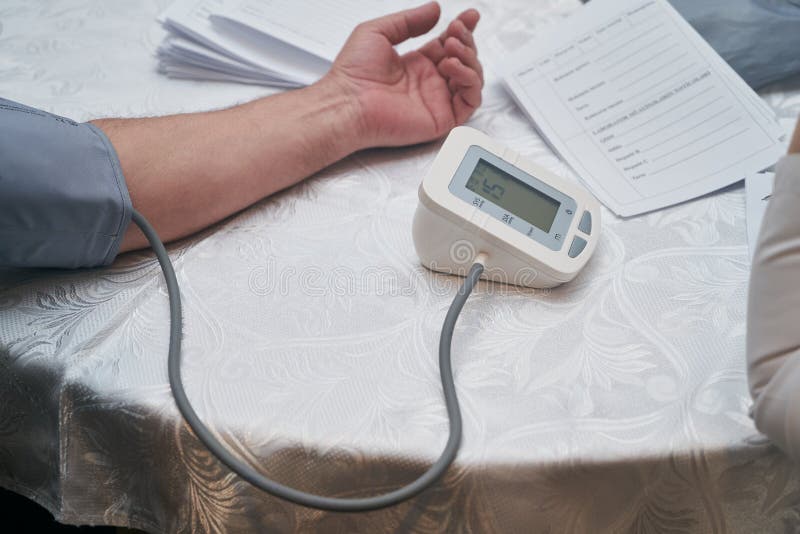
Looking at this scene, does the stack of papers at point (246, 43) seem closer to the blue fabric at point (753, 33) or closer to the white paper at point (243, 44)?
the white paper at point (243, 44)

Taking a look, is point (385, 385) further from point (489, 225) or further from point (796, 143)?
point (796, 143)

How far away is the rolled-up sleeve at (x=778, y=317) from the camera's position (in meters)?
0.38

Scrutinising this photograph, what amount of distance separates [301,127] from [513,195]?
22 cm

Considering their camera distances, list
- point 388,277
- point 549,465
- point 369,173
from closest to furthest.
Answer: point 549,465 → point 388,277 → point 369,173

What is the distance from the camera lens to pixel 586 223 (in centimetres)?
53

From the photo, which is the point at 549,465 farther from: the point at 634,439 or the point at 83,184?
the point at 83,184

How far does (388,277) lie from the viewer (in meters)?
0.52

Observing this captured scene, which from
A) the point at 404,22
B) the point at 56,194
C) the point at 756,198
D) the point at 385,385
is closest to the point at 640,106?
the point at 756,198

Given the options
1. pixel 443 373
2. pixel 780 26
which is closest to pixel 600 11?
pixel 780 26

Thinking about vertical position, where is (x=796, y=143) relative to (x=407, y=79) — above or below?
above

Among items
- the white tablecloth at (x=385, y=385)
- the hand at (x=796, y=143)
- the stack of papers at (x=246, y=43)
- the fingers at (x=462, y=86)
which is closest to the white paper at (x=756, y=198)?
the white tablecloth at (x=385, y=385)

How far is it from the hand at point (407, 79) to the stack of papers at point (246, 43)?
5 centimetres

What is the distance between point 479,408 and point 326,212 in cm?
23

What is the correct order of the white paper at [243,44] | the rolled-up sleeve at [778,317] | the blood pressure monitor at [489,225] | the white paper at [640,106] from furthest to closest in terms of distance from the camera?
the white paper at [243,44]
the white paper at [640,106]
the blood pressure monitor at [489,225]
the rolled-up sleeve at [778,317]
